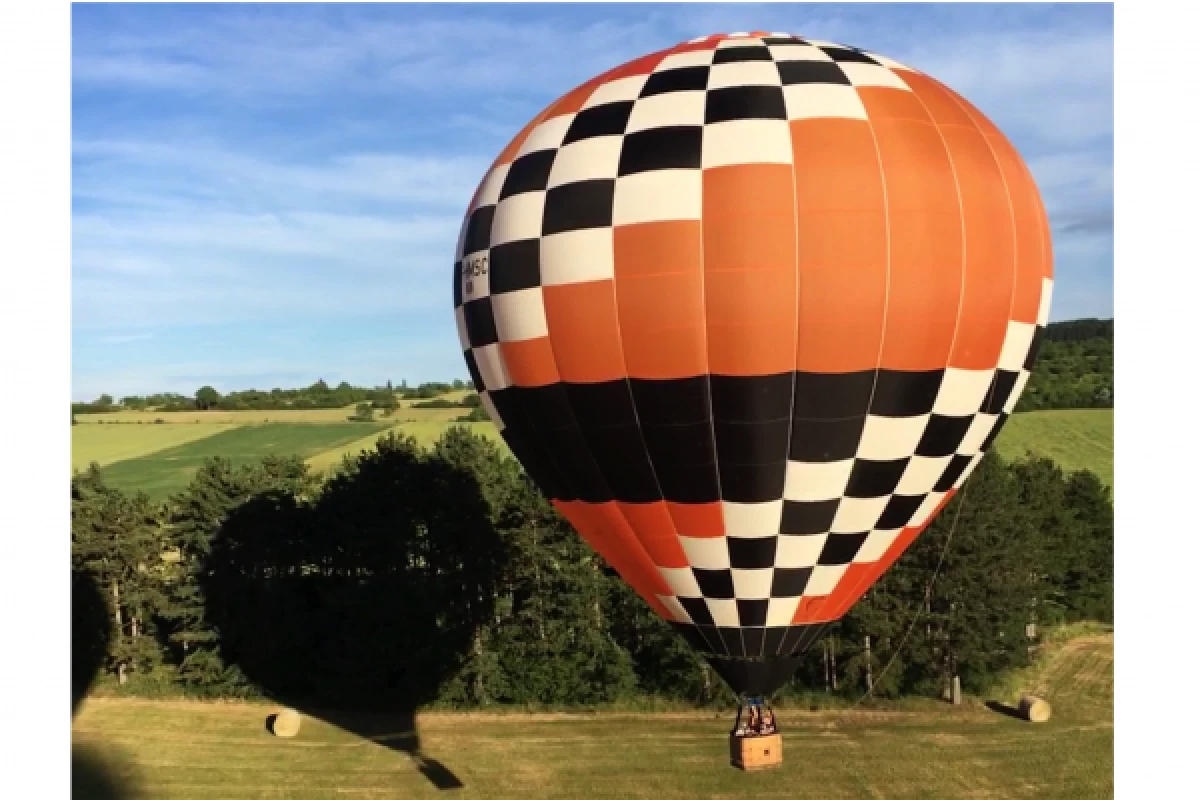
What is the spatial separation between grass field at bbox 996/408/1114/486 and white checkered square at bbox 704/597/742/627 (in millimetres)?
30540

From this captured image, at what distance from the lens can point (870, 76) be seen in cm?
918

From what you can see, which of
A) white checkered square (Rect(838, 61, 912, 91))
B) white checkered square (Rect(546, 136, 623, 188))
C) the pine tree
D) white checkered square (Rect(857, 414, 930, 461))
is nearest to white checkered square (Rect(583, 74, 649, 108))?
white checkered square (Rect(546, 136, 623, 188))

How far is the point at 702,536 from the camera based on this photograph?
9.34 meters

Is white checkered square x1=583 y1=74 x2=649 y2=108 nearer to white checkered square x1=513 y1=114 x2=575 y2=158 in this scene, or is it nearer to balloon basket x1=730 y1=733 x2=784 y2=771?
white checkered square x1=513 y1=114 x2=575 y2=158

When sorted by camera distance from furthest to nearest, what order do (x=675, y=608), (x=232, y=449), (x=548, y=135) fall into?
(x=232, y=449)
(x=675, y=608)
(x=548, y=135)

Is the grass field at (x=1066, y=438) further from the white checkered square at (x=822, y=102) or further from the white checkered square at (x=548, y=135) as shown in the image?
the white checkered square at (x=548, y=135)

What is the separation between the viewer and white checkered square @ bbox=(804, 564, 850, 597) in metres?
9.54

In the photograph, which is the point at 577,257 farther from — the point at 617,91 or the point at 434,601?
the point at 434,601

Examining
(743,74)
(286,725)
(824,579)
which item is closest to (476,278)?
(743,74)

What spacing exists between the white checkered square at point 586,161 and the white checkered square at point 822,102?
5.26 ft

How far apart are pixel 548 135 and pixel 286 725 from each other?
589 inches

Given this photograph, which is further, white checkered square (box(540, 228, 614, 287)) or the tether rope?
the tether rope

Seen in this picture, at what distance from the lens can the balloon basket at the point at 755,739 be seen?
930 cm

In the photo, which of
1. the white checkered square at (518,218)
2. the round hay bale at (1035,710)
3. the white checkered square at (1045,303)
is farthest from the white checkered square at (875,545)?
the round hay bale at (1035,710)
